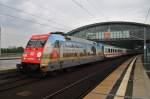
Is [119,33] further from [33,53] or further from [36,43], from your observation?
[33,53]

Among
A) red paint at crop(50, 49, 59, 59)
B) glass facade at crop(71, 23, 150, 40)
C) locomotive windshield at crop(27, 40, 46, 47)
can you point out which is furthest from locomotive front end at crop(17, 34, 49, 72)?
glass facade at crop(71, 23, 150, 40)

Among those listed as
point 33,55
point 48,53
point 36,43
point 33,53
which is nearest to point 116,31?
point 36,43

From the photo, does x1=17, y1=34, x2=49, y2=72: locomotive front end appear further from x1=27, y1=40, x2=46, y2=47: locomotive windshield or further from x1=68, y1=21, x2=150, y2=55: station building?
x1=68, y1=21, x2=150, y2=55: station building

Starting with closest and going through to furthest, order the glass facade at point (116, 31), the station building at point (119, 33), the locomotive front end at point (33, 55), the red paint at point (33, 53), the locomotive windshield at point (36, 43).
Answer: the locomotive front end at point (33, 55), the red paint at point (33, 53), the locomotive windshield at point (36, 43), the station building at point (119, 33), the glass facade at point (116, 31)

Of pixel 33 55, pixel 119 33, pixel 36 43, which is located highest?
pixel 119 33

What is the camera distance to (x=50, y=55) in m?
15.9

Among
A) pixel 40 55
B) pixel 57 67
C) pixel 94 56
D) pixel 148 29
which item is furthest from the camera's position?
pixel 148 29

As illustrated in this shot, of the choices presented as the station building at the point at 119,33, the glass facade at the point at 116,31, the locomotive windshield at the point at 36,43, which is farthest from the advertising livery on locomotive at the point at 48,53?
the glass facade at the point at 116,31

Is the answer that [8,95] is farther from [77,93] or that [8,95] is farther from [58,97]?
[77,93]

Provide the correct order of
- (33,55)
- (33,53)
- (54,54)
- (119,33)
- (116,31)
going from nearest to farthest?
1. (33,55)
2. (33,53)
3. (54,54)
4. (119,33)
5. (116,31)

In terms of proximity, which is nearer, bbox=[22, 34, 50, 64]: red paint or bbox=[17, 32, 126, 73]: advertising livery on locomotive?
bbox=[17, 32, 126, 73]: advertising livery on locomotive

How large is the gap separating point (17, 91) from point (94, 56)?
64.3ft

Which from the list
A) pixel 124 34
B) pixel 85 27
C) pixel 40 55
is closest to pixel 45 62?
pixel 40 55

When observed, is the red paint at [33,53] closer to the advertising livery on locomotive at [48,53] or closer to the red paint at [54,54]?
the advertising livery on locomotive at [48,53]
